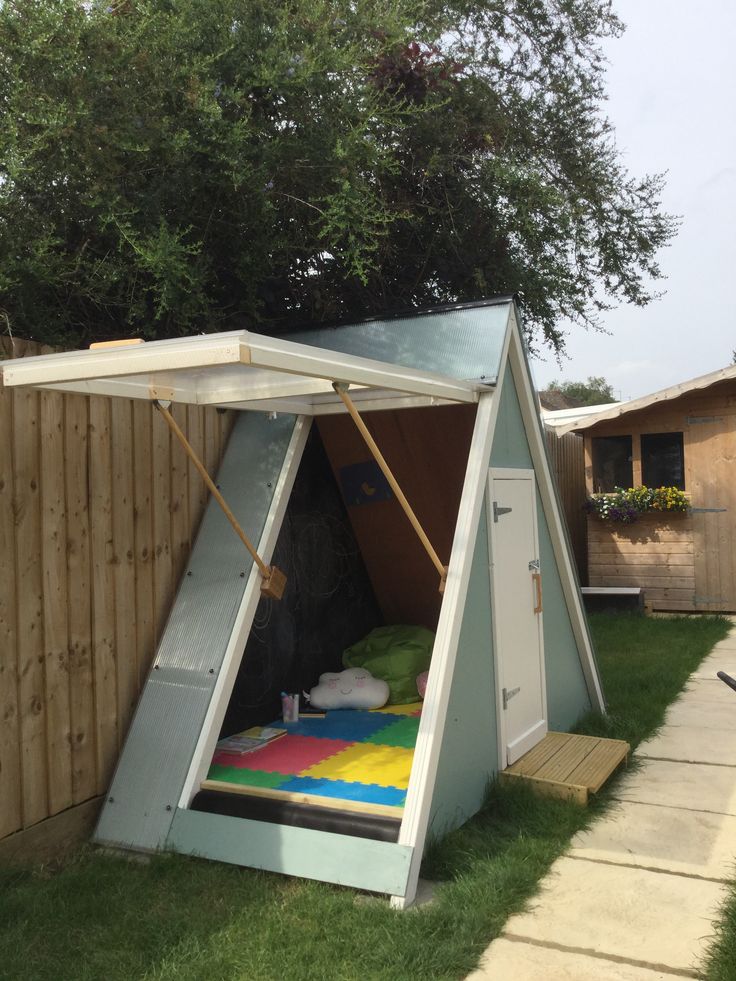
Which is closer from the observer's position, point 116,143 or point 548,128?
point 116,143

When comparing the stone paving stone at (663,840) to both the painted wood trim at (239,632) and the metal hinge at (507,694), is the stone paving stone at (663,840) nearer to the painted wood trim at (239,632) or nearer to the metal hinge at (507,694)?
the metal hinge at (507,694)

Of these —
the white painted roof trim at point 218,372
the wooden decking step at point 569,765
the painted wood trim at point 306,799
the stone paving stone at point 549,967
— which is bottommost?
the stone paving stone at point 549,967

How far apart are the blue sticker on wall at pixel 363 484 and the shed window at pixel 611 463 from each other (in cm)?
637

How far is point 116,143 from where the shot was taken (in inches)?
152

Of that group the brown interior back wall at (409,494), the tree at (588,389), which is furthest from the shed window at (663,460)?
the tree at (588,389)

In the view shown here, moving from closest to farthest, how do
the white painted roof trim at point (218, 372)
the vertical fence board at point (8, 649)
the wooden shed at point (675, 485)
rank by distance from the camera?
the white painted roof trim at point (218, 372) < the vertical fence board at point (8, 649) < the wooden shed at point (675, 485)

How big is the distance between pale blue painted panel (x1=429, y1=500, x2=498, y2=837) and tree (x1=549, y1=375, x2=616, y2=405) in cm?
4538

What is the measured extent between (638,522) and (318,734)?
721cm

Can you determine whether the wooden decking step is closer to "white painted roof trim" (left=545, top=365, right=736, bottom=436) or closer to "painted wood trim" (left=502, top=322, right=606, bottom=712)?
"painted wood trim" (left=502, top=322, right=606, bottom=712)

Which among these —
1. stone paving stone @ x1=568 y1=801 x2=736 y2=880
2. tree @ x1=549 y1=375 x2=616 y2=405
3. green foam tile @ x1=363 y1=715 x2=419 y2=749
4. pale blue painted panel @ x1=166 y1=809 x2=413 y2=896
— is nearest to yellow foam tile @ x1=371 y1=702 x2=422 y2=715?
green foam tile @ x1=363 y1=715 x2=419 y2=749

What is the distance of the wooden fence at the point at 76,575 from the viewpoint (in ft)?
10.4

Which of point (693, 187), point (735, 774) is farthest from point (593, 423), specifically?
point (735, 774)

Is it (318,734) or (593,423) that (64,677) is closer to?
(318,734)

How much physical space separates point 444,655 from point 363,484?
6.46 ft
